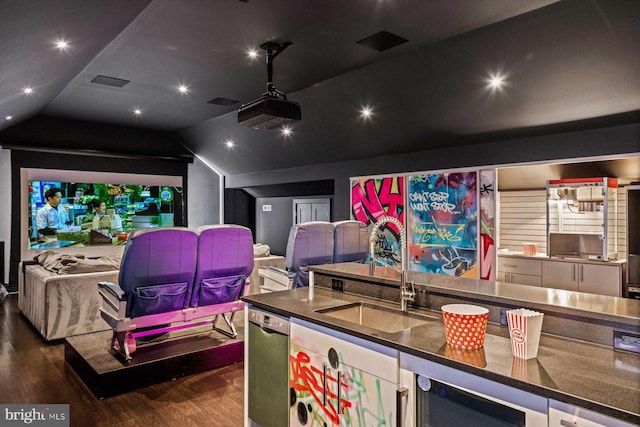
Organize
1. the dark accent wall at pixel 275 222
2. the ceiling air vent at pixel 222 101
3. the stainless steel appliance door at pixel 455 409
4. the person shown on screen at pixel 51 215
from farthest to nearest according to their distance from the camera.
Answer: the dark accent wall at pixel 275 222, the person shown on screen at pixel 51 215, the ceiling air vent at pixel 222 101, the stainless steel appliance door at pixel 455 409

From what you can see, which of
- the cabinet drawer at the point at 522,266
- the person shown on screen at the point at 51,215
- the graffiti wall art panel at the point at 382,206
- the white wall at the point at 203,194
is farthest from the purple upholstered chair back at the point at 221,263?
the white wall at the point at 203,194

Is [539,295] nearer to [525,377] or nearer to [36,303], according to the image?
[525,377]

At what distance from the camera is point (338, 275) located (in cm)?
291

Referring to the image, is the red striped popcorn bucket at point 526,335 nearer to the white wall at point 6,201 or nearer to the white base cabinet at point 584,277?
the white base cabinet at point 584,277

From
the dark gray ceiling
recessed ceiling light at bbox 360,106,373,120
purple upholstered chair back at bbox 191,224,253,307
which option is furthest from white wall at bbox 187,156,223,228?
purple upholstered chair back at bbox 191,224,253,307

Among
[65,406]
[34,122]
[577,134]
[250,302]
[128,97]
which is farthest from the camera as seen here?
[34,122]

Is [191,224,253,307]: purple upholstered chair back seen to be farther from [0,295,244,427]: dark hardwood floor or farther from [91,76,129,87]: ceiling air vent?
[91,76,129,87]: ceiling air vent

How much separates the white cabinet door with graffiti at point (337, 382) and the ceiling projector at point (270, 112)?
2609mm

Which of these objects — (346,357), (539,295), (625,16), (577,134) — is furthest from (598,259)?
(346,357)

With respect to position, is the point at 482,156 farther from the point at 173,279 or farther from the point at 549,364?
the point at 549,364

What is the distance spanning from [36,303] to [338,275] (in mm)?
3871

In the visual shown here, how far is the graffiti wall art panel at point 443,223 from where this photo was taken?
17.4ft

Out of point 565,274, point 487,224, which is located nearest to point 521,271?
point 565,274

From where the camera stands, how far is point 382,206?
638 centimetres
